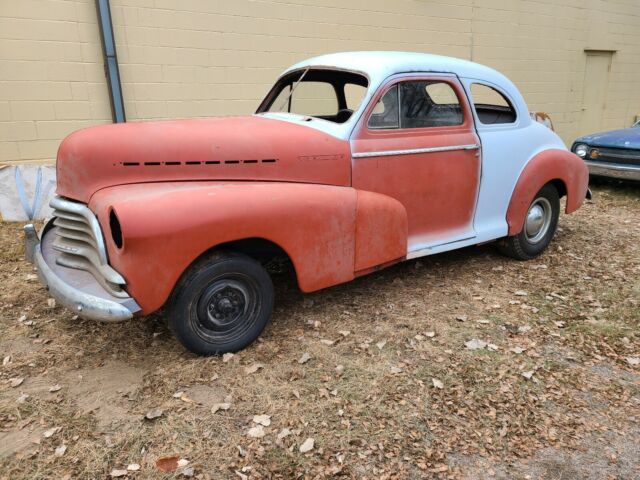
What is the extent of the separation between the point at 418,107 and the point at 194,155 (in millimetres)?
1859

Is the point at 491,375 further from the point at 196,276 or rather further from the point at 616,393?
the point at 196,276

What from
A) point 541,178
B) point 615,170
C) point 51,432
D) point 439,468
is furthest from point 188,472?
point 615,170

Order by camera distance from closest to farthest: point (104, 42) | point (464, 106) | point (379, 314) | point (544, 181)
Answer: point (379, 314) → point (464, 106) → point (544, 181) → point (104, 42)

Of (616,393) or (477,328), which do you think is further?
(477,328)

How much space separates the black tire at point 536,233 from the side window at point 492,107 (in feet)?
2.66

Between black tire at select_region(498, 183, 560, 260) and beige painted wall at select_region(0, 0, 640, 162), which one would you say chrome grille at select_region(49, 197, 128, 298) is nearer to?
beige painted wall at select_region(0, 0, 640, 162)

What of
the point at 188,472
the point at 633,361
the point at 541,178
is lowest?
the point at 633,361

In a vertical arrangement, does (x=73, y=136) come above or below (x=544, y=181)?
above

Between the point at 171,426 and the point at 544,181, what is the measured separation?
395 centimetres

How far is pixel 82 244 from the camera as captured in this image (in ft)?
10.4

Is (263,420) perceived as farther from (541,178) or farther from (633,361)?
(541,178)

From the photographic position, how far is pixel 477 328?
3734 millimetres

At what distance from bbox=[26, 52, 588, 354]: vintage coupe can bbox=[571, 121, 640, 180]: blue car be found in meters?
3.92

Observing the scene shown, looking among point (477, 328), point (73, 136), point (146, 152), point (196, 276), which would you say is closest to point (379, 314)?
point (477, 328)
